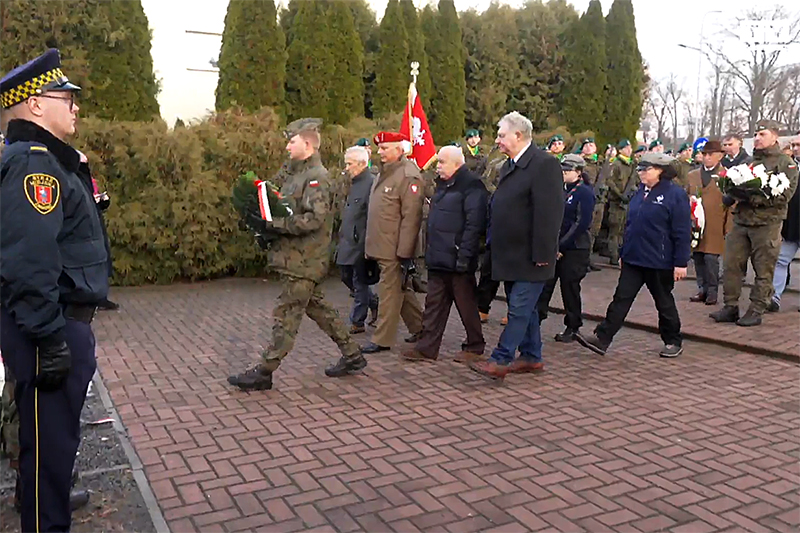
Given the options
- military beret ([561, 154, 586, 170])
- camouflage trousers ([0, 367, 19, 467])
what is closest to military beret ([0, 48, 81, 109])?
camouflage trousers ([0, 367, 19, 467])

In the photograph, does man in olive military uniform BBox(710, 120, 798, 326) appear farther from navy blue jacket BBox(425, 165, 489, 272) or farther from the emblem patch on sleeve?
the emblem patch on sleeve

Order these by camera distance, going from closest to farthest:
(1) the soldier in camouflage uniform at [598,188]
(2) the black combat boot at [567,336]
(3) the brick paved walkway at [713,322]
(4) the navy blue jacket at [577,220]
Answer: (3) the brick paved walkway at [713,322] < (4) the navy blue jacket at [577,220] < (2) the black combat boot at [567,336] < (1) the soldier in camouflage uniform at [598,188]

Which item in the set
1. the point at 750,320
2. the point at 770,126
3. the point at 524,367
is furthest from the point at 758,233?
the point at 524,367

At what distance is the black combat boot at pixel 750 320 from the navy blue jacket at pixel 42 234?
6.85 m

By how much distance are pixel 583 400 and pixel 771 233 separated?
3.69 meters

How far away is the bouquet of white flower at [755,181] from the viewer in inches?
298

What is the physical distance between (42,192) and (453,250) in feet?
12.7

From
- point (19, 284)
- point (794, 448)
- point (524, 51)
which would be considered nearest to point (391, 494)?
point (19, 284)

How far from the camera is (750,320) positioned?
7.85 meters

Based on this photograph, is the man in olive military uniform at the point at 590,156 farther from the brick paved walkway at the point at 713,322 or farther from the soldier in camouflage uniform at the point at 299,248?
the soldier in camouflage uniform at the point at 299,248

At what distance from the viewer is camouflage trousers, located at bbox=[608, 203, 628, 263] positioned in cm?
1287

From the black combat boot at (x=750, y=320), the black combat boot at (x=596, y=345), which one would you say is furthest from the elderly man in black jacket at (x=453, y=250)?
the black combat boot at (x=750, y=320)

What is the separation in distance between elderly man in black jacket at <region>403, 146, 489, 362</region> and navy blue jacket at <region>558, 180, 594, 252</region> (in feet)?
4.11

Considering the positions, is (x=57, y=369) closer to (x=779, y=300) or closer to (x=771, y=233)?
(x=771, y=233)
